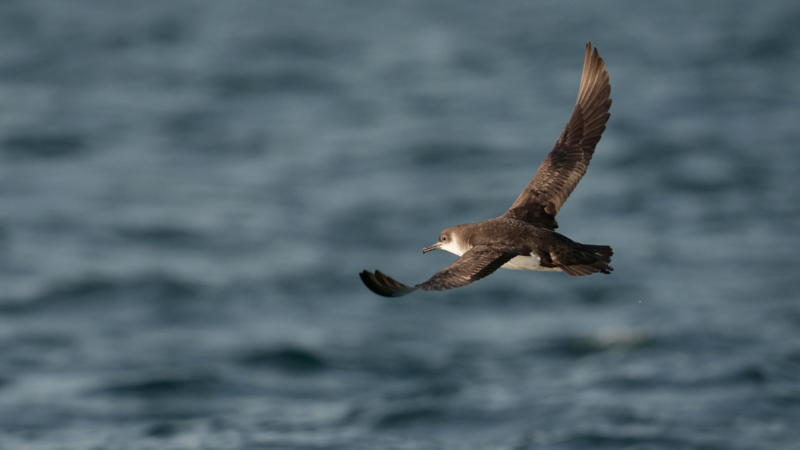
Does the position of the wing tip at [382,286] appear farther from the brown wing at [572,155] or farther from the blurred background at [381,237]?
the blurred background at [381,237]

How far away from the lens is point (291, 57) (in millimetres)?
45781

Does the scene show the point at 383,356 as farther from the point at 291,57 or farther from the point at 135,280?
the point at 291,57

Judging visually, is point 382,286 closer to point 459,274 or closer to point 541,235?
point 459,274

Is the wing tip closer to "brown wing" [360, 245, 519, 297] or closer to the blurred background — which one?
"brown wing" [360, 245, 519, 297]

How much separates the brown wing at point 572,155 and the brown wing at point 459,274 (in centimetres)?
122

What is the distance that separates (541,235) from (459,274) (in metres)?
1.15

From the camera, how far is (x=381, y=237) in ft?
101

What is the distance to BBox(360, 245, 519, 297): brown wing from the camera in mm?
6309

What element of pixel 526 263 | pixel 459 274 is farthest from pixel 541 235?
pixel 459 274

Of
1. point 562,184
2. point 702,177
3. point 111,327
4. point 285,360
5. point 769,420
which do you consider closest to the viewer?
point 562,184

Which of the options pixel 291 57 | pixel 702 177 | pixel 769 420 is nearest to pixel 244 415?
pixel 769 420

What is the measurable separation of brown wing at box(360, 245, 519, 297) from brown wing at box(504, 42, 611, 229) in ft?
4.00

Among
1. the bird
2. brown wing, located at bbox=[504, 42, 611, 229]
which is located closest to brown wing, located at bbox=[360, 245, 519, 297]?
the bird

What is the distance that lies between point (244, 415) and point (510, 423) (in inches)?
272
